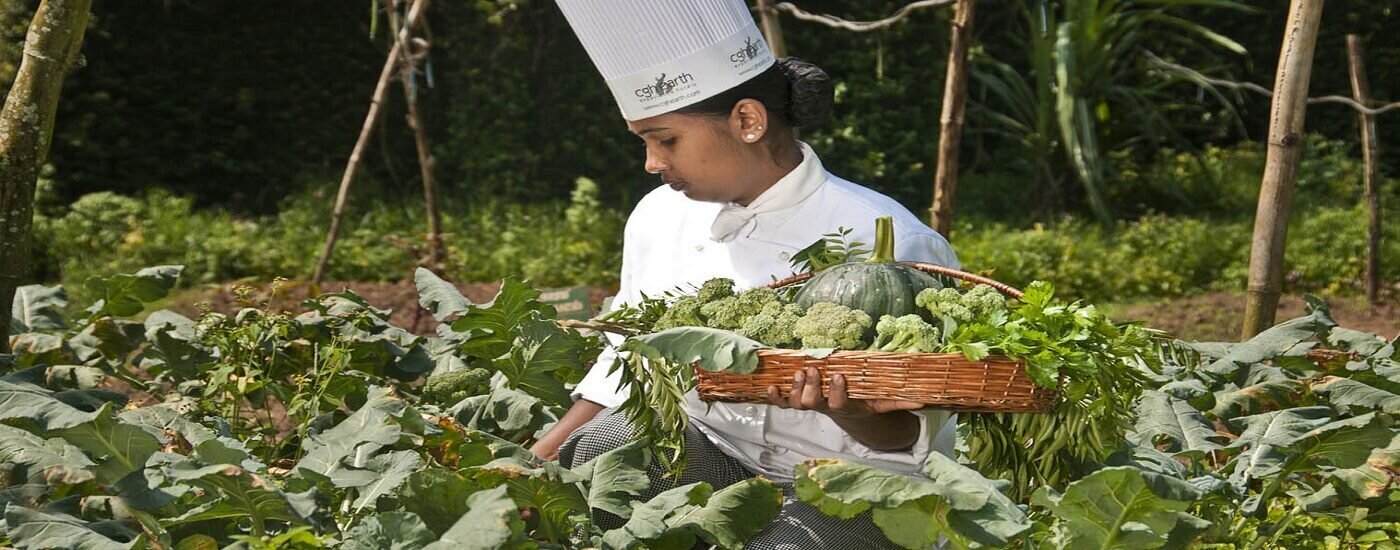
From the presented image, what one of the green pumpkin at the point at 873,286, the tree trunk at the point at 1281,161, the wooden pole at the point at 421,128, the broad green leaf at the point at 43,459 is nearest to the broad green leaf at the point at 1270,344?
the tree trunk at the point at 1281,161

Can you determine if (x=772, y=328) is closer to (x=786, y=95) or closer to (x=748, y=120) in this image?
(x=748, y=120)

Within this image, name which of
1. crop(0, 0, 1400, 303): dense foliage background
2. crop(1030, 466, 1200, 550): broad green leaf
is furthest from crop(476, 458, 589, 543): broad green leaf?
crop(0, 0, 1400, 303): dense foliage background

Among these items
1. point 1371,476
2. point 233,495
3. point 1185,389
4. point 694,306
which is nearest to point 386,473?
point 233,495

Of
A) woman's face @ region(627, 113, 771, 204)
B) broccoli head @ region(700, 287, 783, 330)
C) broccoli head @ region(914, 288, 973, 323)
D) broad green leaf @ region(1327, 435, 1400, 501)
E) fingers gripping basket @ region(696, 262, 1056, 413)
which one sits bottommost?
broad green leaf @ region(1327, 435, 1400, 501)

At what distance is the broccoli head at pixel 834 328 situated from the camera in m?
2.54

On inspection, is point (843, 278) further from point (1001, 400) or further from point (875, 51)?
point (875, 51)

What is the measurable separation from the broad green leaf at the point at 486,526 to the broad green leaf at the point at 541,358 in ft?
1.87

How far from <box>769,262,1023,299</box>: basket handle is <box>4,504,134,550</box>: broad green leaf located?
3.88 feet

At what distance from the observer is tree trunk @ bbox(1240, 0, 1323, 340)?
445 centimetres

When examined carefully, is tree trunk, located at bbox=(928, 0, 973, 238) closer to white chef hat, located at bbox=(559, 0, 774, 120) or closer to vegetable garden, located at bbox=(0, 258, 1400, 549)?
vegetable garden, located at bbox=(0, 258, 1400, 549)

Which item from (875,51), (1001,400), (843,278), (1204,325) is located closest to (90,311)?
(843,278)

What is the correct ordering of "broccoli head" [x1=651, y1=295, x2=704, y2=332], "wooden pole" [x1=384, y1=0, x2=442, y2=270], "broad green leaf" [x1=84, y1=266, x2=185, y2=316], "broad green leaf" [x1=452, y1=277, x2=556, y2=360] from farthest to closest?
1. "wooden pole" [x1=384, y1=0, x2=442, y2=270]
2. "broad green leaf" [x1=84, y1=266, x2=185, y2=316]
3. "broad green leaf" [x1=452, y1=277, x2=556, y2=360]
4. "broccoli head" [x1=651, y1=295, x2=704, y2=332]

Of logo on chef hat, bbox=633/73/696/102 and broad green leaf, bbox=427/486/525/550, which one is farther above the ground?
logo on chef hat, bbox=633/73/696/102

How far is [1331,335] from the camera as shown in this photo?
442 cm
